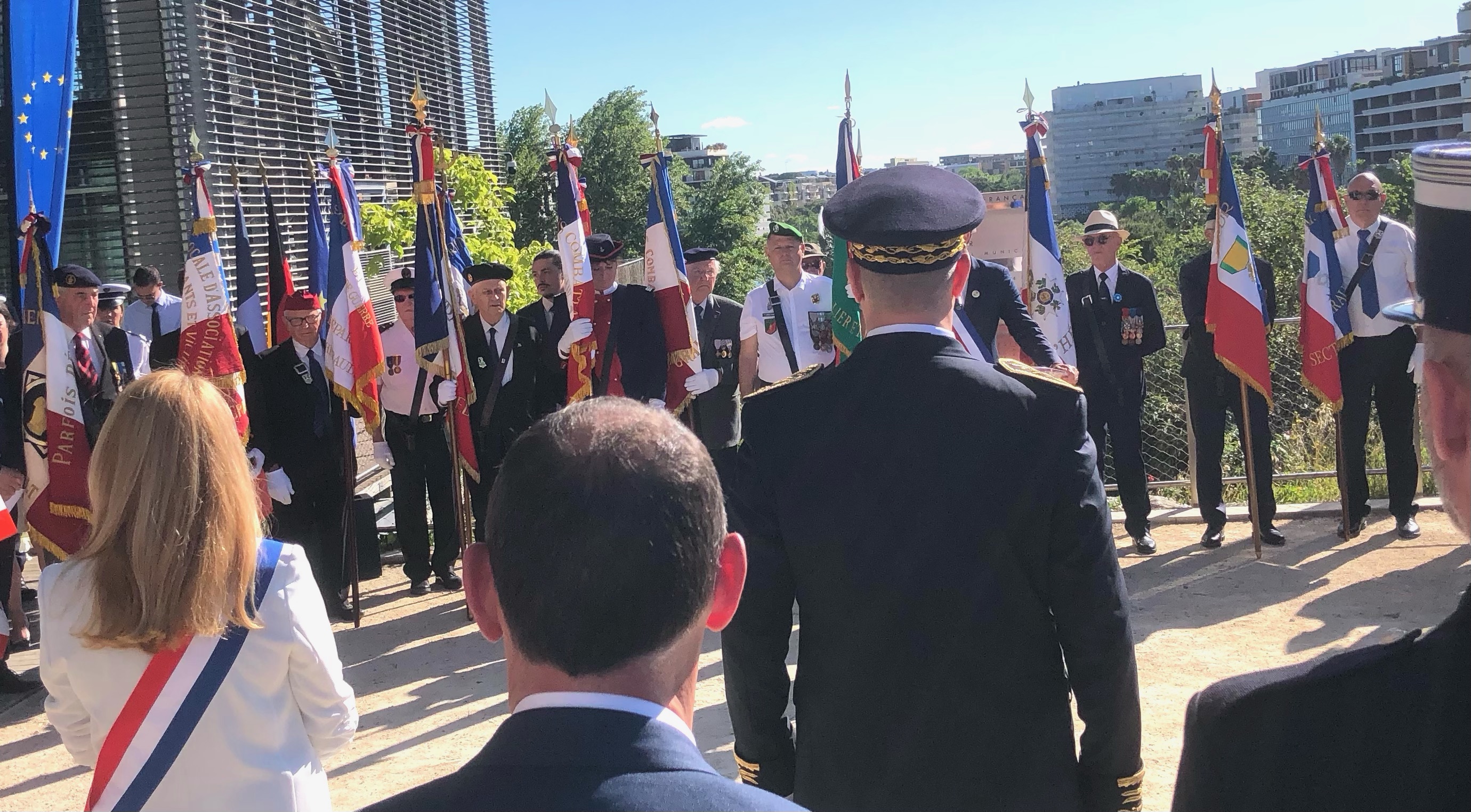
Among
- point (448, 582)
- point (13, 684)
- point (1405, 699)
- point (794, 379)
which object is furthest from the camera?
point (448, 582)

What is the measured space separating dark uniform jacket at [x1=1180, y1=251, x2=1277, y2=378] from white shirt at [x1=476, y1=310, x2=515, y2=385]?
4.34 meters

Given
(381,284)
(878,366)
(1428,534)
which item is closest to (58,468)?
(878,366)

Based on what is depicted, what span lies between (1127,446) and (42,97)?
6.30 meters

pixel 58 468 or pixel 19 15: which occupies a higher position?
pixel 19 15

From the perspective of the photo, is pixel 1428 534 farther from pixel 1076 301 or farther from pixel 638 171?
pixel 638 171

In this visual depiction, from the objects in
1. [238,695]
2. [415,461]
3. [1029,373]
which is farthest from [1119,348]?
[238,695]

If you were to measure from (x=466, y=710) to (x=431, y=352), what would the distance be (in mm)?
2531

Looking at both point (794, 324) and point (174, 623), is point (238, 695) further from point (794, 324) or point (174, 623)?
point (794, 324)

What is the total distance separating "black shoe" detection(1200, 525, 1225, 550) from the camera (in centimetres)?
762

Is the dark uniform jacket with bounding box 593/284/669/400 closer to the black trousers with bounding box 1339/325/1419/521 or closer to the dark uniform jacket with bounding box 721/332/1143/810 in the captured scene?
the black trousers with bounding box 1339/325/1419/521

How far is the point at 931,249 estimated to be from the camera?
8.05ft

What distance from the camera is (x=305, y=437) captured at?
7.06 meters

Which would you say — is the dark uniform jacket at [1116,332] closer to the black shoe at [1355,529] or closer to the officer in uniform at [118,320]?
the black shoe at [1355,529]

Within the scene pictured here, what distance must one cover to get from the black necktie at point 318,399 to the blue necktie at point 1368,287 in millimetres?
6560
